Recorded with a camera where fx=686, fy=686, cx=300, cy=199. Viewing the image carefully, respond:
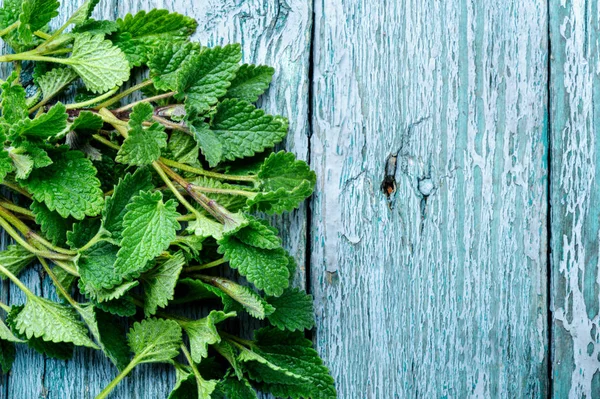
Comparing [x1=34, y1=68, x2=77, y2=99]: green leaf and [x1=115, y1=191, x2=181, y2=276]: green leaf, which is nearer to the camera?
[x1=115, y1=191, x2=181, y2=276]: green leaf

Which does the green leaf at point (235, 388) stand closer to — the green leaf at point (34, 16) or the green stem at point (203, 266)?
the green stem at point (203, 266)

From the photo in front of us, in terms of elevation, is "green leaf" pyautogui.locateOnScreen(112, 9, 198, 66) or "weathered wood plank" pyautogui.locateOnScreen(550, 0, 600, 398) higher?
"green leaf" pyautogui.locateOnScreen(112, 9, 198, 66)

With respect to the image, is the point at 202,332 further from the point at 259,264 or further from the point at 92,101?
the point at 92,101

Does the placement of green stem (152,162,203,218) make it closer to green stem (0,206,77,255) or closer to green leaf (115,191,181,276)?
green leaf (115,191,181,276)

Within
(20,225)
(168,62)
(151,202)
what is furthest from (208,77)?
(20,225)

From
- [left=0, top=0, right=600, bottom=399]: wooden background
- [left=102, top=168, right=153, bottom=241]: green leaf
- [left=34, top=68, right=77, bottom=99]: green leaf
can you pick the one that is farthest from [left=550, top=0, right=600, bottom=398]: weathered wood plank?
[left=34, top=68, right=77, bottom=99]: green leaf

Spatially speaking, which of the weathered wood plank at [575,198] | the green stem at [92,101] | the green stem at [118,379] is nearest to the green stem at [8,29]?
the green stem at [92,101]
